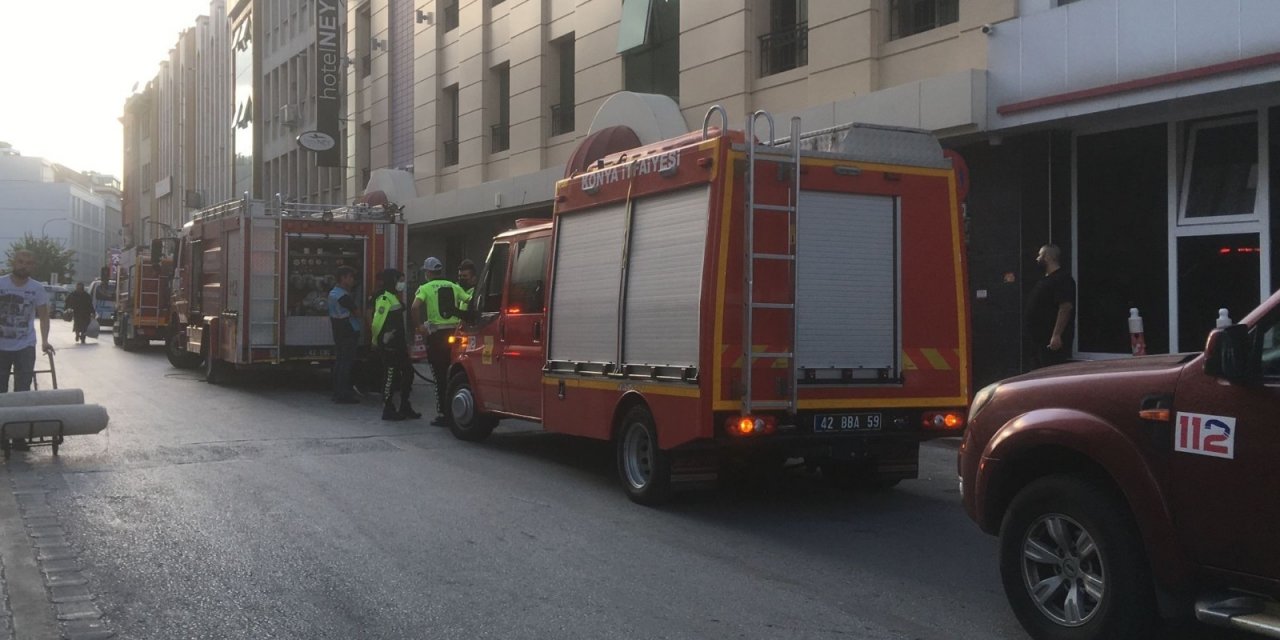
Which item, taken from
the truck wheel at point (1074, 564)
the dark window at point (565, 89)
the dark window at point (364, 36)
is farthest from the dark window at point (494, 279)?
the dark window at point (364, 36)

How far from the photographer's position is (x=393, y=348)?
43.1 feet

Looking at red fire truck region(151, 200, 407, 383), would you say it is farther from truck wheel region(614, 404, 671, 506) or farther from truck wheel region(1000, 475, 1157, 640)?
truck wheel region(1000, 475, 1157, 640)

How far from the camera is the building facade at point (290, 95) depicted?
35125mm

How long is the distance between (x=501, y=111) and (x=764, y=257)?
64.7 feet

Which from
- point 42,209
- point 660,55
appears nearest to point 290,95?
point 660,55

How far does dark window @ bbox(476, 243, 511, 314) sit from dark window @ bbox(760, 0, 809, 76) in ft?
25.1

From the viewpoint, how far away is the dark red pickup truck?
407cm

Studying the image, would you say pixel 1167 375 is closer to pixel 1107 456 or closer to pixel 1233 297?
pixel 1107 456

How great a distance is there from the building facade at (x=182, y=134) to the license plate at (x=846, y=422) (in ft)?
151

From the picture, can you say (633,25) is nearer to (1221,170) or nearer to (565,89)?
(565,89)

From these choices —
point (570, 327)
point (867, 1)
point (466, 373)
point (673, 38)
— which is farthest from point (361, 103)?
point (570, 327)

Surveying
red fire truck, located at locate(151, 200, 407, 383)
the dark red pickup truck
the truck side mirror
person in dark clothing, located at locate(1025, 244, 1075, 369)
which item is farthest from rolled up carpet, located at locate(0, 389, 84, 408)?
the truck side mirror

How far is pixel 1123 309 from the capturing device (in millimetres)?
13062

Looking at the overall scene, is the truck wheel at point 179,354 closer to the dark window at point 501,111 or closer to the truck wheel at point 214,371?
the truck wheel at point 214,371
